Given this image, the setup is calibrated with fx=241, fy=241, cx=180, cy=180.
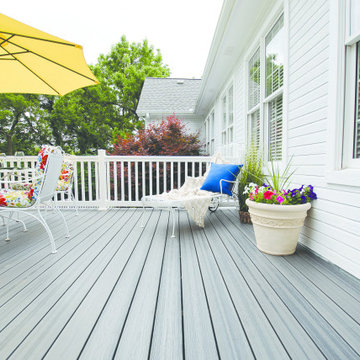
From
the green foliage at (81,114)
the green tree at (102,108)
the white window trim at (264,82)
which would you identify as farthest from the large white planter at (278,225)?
the green tree at (102,108)

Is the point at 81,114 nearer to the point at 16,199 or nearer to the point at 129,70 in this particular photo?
the point at 129,70

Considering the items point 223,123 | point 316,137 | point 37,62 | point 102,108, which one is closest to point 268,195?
point 316,137

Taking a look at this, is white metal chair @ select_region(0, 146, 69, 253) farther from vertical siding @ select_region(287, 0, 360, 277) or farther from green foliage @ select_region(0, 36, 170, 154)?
green foliage @ select_region(0, 36, 170, 154)

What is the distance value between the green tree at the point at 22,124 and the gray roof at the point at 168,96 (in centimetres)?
903

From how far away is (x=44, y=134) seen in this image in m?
16.7

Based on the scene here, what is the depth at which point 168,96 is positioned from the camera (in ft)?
35.4

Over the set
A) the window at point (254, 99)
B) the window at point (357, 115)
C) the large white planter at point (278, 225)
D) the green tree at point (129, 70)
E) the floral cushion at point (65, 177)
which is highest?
the green tree at point (129, 70)

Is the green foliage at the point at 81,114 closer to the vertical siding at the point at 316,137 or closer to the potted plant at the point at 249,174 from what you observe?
the potted plant at the point at 249,174

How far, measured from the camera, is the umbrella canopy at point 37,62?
2201 mm

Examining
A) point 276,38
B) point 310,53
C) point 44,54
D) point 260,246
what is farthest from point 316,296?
point 44,54

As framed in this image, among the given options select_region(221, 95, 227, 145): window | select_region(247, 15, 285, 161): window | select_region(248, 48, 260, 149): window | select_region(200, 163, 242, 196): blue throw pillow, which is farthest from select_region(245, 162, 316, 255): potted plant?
select_region(221, 95, 227, 145): window

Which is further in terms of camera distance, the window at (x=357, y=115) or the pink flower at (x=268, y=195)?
the pink flower at (x=268, y=195)

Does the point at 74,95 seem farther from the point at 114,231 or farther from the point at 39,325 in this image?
the point at 39,325

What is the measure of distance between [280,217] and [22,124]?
18817 mm
